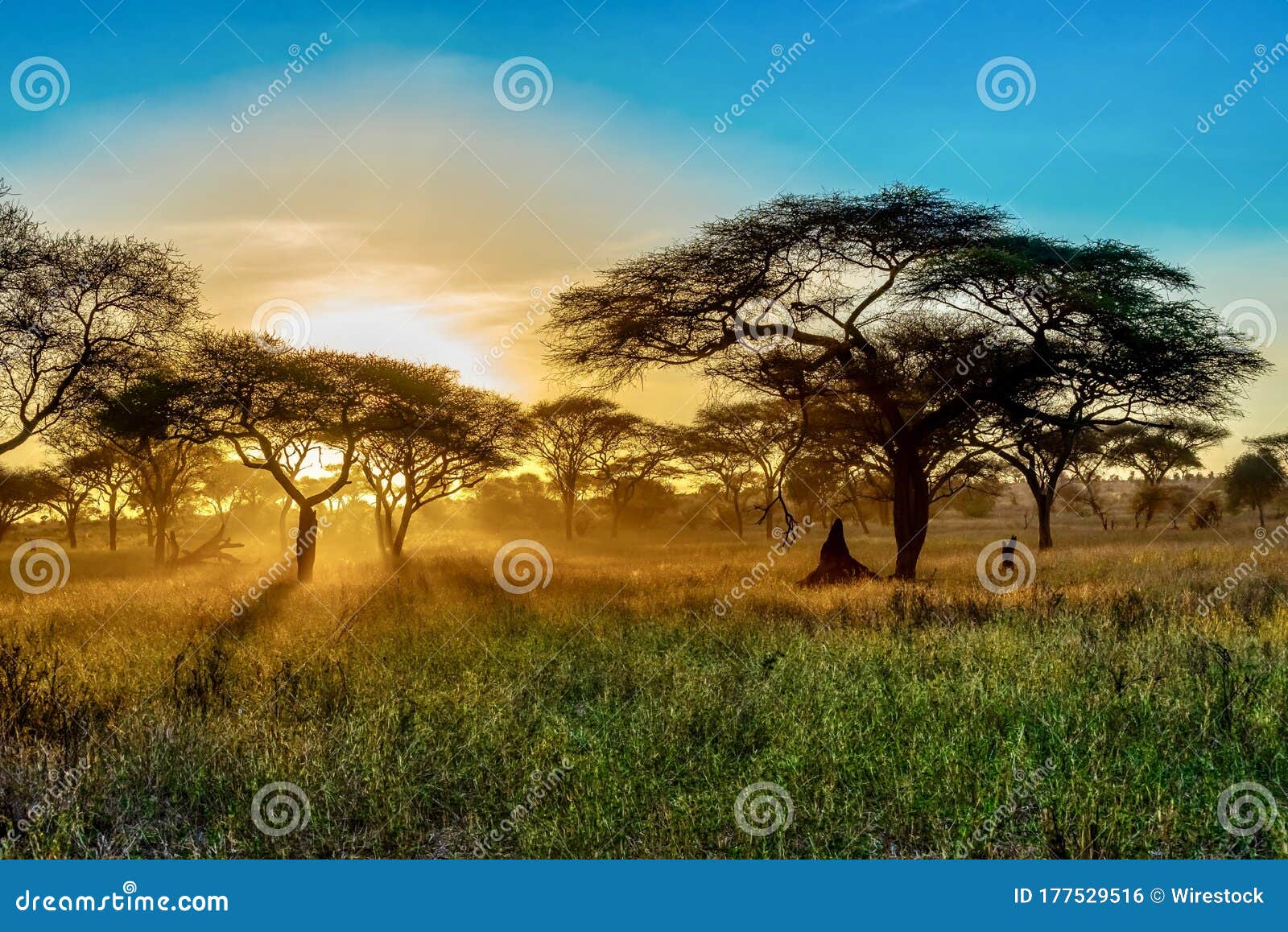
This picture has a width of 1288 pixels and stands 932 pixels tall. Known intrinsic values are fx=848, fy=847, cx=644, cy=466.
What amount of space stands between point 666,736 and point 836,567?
1140cm

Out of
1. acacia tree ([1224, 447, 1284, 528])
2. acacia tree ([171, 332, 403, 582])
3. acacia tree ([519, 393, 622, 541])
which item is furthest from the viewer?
acacia tree ([1224, 447, 1284, 528])

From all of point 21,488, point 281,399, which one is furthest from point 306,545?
point 21,488

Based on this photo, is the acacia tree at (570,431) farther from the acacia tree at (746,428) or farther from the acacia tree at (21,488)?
the acacia tree at (21,488)

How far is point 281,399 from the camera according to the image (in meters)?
21.3

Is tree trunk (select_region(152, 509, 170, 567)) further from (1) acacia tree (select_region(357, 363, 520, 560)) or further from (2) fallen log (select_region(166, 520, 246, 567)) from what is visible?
(1) acacia tree (select_region(357, 363, 520, 560))

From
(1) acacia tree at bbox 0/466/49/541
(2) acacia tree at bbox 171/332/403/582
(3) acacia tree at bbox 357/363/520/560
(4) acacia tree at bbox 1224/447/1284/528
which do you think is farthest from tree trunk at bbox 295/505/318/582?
(4) acacia tree at bbox 1224/447/1284/528

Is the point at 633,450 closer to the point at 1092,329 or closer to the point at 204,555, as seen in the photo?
the point at 204,555

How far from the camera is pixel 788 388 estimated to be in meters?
18.0

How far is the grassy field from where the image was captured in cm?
427

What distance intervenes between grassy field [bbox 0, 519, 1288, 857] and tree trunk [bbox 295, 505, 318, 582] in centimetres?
1174

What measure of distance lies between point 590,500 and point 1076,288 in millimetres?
47012

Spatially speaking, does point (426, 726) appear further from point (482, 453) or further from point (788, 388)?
point (482, 453)

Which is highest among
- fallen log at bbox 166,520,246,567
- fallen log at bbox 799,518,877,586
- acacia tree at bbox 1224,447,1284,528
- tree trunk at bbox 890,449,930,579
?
acacia tree at bbox 1224,447,1284,528

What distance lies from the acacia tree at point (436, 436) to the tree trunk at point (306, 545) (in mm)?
2930
